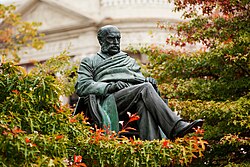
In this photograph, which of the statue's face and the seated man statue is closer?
the seated man statue

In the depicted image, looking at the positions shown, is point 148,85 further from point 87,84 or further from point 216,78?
point 216,78

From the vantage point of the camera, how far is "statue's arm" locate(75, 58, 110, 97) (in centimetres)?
684

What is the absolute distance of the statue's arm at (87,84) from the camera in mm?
6836

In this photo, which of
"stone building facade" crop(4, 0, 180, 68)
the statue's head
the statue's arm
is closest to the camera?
the statue's arm

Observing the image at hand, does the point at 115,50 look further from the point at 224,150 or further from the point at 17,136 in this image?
the point at 224,150

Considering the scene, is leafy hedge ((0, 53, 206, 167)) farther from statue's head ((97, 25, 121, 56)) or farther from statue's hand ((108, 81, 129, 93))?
statue's head ((97, 25, 121, 56))

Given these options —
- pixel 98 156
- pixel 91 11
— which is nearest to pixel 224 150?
pixel 98 156

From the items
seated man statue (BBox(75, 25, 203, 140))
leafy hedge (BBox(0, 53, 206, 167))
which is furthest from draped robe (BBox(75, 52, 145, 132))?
leafy hedge (BBox(0, 53, 206, 167))

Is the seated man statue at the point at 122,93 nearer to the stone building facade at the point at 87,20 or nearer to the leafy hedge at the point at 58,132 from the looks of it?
the leafy hedge at the point at 58,132

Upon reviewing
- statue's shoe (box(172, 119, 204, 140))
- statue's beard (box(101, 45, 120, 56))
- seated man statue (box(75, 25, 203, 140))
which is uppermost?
statue's beard (box(101, 45, 120, 56))

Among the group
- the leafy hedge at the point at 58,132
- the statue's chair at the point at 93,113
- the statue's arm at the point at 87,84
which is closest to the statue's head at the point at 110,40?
the statue's arm at the point at 87,84

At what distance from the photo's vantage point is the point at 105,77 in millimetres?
7090

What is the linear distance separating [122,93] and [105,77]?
0.40 metres

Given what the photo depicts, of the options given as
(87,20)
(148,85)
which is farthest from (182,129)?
(87,20)
